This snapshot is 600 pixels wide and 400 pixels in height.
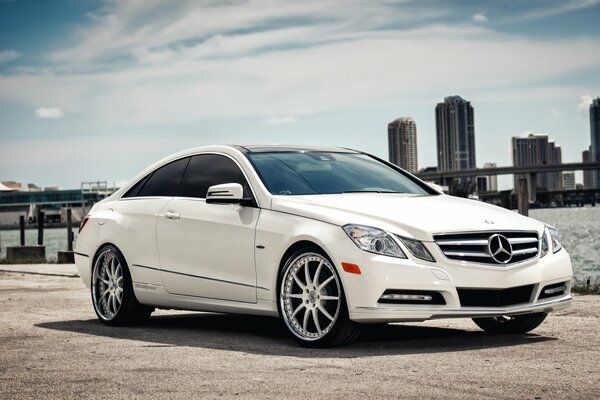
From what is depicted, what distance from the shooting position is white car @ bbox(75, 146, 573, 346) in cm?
745

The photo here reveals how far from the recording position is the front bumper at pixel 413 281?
736 centimetres

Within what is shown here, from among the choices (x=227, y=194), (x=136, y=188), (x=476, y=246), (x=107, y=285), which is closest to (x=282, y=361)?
(x=476, y=246)

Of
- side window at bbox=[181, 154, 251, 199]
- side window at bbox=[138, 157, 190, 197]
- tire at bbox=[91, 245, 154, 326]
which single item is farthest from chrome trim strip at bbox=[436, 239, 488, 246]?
tire at bbox=[91, 245, 154, 326]

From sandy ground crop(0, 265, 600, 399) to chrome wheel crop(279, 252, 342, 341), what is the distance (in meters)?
0.19

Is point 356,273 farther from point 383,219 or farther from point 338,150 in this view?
point 338,150

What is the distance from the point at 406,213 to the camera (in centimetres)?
777

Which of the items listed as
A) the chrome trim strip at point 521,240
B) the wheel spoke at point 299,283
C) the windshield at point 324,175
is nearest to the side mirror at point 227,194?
the windshield at point 324,175

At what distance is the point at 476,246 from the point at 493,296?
0.40 m

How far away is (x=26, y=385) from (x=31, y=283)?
11.3 meters

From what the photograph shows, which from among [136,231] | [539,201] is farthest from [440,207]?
[539,201]

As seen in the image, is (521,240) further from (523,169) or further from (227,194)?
(523,169)

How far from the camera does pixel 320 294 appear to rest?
303 inches

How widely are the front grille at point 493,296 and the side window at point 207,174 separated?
2248mm

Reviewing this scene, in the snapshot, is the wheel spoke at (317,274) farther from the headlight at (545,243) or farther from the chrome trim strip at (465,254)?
the headlight at (545,243)
